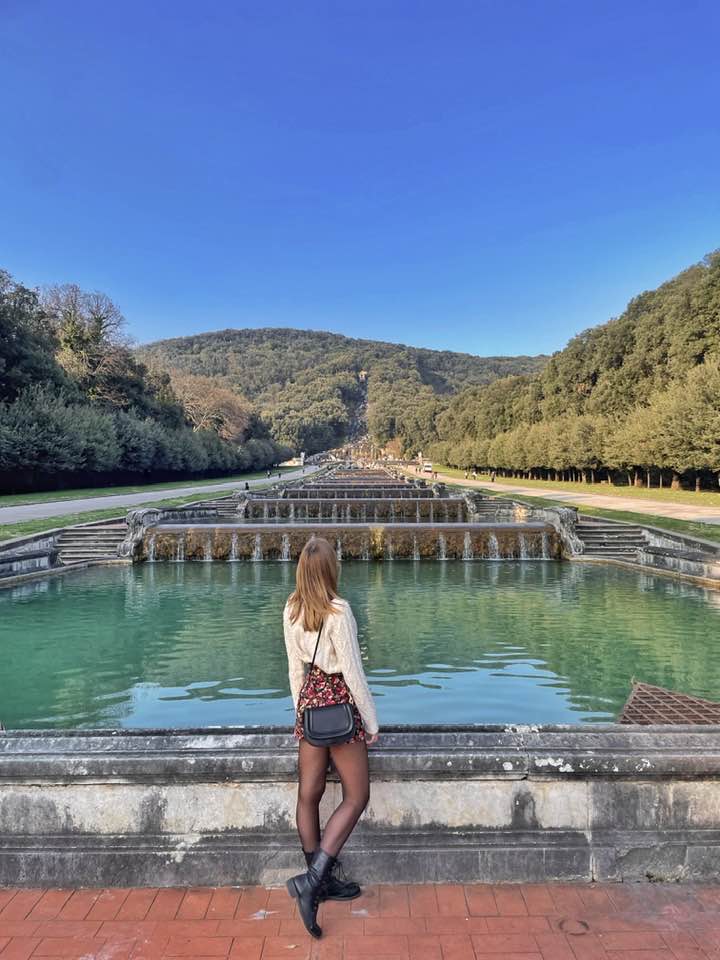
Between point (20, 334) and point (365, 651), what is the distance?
3782 centimetres

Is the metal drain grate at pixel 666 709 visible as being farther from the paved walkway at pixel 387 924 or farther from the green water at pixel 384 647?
the paved walkway at pixel 387 924

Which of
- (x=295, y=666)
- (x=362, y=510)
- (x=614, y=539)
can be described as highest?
(x=295, y=666)

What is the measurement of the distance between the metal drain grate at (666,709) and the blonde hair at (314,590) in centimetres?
336

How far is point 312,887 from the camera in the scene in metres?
2.69

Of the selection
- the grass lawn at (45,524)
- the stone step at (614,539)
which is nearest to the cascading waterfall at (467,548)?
the stone step at (614,539)

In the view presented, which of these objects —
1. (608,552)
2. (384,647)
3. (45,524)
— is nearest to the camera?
(384,647)

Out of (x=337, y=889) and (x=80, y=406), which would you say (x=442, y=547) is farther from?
(x=80, y=406)

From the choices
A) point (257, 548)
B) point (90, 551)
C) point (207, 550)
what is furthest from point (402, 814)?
point (90, 551)

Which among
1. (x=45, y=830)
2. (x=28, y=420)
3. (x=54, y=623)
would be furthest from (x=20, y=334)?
(x=45, y=830)

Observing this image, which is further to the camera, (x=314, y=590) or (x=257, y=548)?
(x=257, y=548)

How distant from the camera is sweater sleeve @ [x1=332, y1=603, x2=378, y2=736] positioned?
9.35 ft

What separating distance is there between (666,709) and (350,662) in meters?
3.81

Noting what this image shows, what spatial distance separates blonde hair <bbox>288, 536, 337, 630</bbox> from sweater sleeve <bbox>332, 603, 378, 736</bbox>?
0.24 ft

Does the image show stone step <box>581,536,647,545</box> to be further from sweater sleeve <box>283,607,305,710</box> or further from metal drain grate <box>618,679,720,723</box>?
sweater sleeve <box>283,607,305,710</box>
